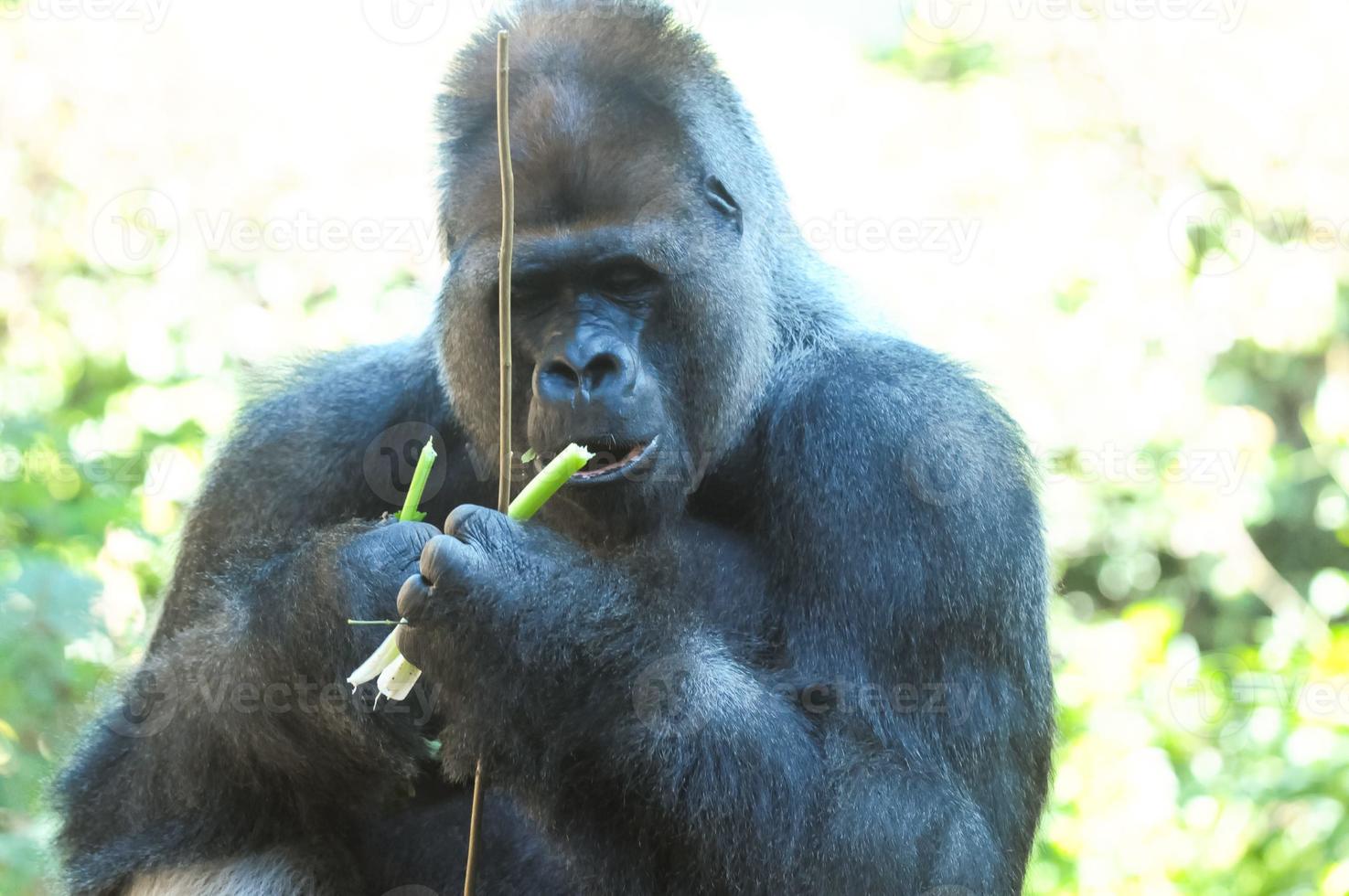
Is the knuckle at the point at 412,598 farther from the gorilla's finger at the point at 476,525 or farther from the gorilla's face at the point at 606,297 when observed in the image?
the gorilla's face at the point at 606,297

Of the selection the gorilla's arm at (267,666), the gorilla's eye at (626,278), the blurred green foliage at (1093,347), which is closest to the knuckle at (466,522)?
the gorilla's arm at (267,666)

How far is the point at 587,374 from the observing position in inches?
137

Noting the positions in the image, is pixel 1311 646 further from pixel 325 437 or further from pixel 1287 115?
pixel 325 437

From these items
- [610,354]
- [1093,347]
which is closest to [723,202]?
[610,354]

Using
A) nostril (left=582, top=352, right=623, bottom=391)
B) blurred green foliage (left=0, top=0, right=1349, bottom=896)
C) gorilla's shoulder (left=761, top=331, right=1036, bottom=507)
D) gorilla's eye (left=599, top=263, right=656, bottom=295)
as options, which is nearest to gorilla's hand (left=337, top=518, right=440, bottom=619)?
nostril (left=582, top=352, right=623, bottom=391)

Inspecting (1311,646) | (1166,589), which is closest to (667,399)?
(1311,646)

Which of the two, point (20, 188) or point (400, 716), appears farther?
point (20, 188)

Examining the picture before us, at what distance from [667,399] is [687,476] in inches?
8.4

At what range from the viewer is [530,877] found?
3.78 m

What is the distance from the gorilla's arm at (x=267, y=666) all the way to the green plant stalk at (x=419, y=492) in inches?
8.3

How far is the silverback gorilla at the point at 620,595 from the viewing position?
3.29 meters

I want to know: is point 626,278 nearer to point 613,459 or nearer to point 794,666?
point 613,459

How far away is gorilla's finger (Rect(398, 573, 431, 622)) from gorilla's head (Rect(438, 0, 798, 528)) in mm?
493

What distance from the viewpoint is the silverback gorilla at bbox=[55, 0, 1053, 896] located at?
10.8ft
